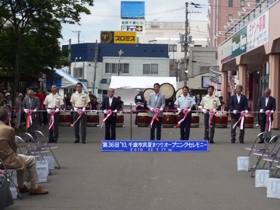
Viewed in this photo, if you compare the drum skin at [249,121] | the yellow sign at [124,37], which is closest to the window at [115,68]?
the yellow sign at [124,37]

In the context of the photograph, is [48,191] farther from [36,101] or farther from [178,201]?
[36,101]

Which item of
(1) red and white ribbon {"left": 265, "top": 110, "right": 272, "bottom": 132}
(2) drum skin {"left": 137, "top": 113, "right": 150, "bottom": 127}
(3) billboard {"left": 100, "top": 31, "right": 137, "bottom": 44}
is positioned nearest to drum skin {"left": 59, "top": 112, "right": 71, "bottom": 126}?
(2) drum skin {"left": 137, "top": 113, "right": 150, "bottom": 127}

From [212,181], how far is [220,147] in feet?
22.4

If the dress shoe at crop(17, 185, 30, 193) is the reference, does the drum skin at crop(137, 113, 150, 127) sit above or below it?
above

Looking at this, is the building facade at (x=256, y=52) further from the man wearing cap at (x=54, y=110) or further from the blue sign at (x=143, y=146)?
the man wearing cap at (x=54, y=110)

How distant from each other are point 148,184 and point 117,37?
263ft

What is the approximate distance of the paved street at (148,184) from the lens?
9.20 metres

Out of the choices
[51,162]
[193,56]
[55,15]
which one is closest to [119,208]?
[51,162]

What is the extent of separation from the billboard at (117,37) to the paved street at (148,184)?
7442cm

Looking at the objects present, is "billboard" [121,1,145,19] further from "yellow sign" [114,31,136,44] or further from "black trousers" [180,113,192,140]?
"black trousers" [180,113,192,140]

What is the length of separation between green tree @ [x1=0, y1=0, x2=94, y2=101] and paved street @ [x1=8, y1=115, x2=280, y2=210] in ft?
27.4

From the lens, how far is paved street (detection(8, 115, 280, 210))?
30.2 ft

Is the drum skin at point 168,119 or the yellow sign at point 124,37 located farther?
the yellow sign at point 124,37

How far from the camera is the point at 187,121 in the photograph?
18.8 metres
